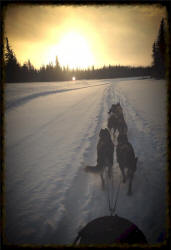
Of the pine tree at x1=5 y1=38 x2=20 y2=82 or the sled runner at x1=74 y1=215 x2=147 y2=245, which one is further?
the pine tree at x1=5 y1=38 x2=20 y2=82

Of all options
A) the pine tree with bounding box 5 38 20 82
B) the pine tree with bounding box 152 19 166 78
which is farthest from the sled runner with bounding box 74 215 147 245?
the pine tree with bounding box 5 38 20 82

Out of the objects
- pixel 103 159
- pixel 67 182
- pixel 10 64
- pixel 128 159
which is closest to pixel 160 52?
pixel 128 159

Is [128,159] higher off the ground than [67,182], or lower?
higher

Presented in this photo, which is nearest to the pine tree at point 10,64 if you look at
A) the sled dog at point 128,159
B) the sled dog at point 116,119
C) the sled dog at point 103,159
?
the sled dog at point 103,159

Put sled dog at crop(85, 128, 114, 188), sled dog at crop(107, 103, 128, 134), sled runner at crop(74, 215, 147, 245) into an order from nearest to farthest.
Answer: sled runner at crop(74, 215, 147, 245) < sled dog at crop(85, 128, 114, 188) < sled dog at crop(107, 103, 128, 134)

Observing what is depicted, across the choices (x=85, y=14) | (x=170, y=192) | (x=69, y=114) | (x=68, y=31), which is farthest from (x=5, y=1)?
(x=69, y=114)

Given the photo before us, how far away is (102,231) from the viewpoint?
6.55ft

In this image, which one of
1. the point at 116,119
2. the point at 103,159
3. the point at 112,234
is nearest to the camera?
the point at 112,234

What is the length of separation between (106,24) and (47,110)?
449 cm

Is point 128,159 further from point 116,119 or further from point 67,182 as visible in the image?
point 116,119

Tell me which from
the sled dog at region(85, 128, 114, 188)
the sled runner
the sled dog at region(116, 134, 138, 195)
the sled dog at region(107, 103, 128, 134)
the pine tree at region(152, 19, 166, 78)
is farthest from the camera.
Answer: the sled dog at region(107, 103, 128, 134)

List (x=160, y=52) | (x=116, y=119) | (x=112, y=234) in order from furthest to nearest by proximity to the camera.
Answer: (x=116, y=119) → (x=160, y=52) → (x=112, y=234)

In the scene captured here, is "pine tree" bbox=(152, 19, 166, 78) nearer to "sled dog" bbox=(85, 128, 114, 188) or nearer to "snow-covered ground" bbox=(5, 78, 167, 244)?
"snow-covered ground" bbox=(5, 78, 167, 244)

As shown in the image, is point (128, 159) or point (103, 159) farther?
point (103, 159)
